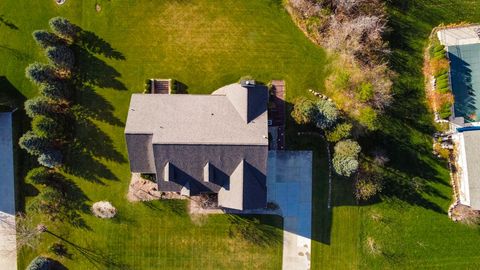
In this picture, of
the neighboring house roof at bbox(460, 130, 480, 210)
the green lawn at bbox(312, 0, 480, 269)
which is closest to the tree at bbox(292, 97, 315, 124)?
the green lawn at bbox(312, 0, 480, 269)

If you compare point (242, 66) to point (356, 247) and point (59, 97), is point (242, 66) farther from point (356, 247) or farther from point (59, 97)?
point (356, 247)

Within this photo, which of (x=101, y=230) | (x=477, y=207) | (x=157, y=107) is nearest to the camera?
(x=157, y=107)

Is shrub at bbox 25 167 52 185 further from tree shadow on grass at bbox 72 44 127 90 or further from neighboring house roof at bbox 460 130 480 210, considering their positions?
neighboring house roof at bbox 460 130 480 210

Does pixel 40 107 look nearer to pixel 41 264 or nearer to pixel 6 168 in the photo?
pixel 6 168

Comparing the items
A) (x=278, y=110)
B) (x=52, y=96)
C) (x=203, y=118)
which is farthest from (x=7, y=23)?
(x=278, y=110)

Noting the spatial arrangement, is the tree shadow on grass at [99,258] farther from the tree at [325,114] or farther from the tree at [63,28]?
the tree at [325,114]

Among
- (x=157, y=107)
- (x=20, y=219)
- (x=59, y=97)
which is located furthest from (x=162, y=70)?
(x=20, y=219)
